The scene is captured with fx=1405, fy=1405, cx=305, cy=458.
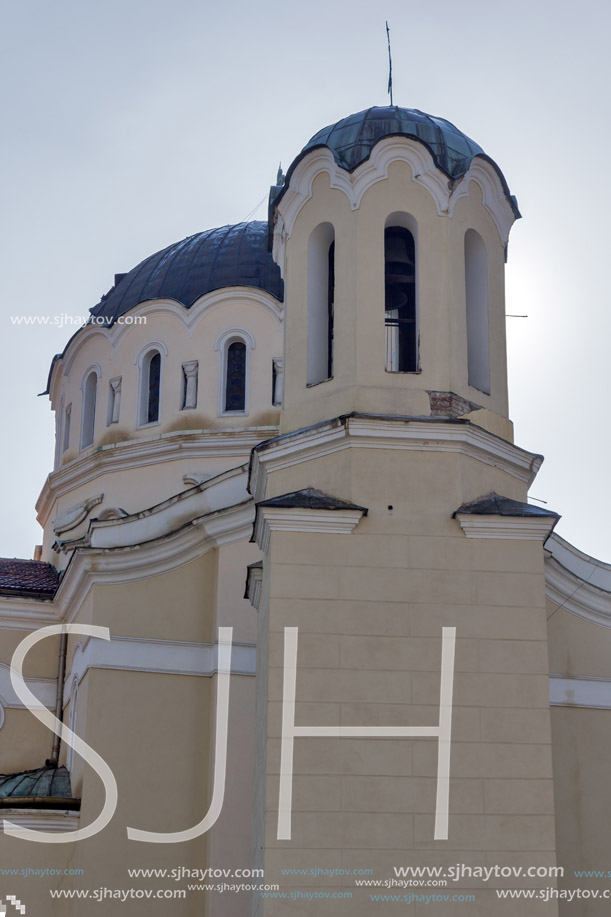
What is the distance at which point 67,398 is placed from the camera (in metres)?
20.5

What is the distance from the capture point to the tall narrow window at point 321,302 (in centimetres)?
1140

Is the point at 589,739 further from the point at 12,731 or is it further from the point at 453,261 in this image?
the point at 12,731

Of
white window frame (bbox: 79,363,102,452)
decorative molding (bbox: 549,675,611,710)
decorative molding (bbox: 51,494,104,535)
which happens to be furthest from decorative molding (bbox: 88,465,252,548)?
white window frame (bbox: 79,363,102,452)

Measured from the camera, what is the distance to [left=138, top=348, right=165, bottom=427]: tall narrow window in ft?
61.9

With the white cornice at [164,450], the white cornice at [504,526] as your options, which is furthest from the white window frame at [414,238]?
the white cornice at [164,450]

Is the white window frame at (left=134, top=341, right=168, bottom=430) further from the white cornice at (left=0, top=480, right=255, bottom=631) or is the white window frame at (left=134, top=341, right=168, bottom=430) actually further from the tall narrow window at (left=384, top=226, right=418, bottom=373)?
the tall narrow window at (left=384, top=226, right=418, bottom=373)

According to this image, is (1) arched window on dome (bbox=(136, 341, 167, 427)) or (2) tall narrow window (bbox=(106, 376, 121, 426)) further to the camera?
(2) tall narrow window (bbox=(106, 376, 121, 426))

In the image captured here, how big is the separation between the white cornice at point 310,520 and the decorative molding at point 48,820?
449 cm

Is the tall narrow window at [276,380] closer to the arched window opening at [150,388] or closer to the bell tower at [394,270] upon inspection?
the arched window opening at [150,388]

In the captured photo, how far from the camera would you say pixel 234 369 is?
61.9 feet

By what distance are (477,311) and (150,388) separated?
27.0 ft

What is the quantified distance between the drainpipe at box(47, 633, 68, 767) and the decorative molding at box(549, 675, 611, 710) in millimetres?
5729

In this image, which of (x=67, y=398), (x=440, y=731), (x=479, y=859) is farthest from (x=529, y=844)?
(x=67, y=398)

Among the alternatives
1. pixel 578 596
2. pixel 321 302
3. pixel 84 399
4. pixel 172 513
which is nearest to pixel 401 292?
pixel 321 302
